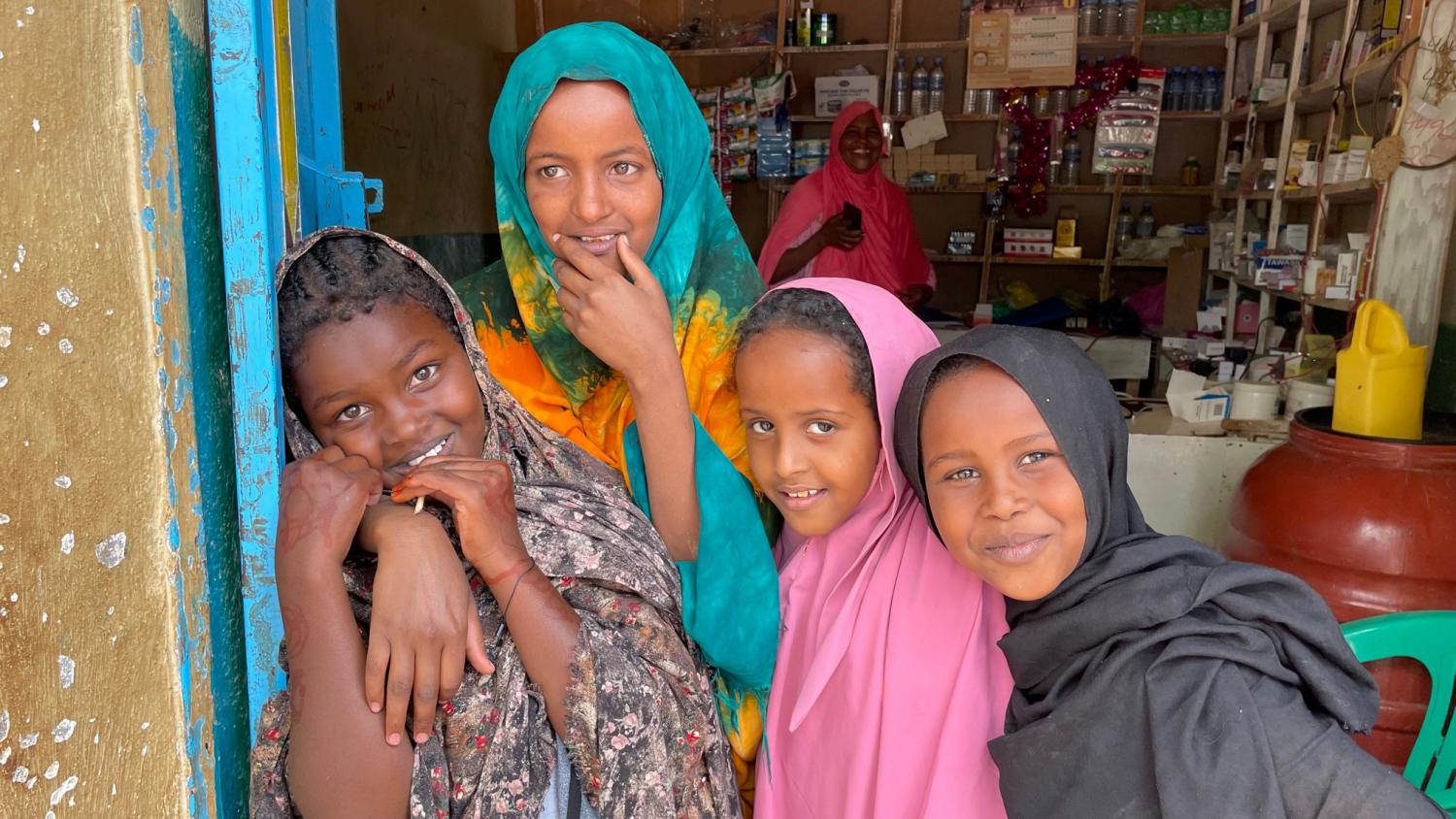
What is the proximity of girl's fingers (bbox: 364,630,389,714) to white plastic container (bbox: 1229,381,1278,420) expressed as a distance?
2.97 m

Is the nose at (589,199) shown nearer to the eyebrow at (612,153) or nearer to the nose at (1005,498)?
the eyebrow at (612,153)

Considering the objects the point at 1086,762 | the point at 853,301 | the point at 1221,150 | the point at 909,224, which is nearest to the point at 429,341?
the point at 853,301

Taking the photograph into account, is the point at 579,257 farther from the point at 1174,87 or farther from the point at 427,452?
the point at 1174,87

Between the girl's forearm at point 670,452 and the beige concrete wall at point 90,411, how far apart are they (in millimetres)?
558

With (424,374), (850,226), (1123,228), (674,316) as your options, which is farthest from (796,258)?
(424,374)

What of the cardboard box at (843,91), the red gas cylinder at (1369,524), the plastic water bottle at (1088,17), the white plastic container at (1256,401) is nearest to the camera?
the red gas cylinder at (1369,524)

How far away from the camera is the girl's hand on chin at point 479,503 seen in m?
1.02

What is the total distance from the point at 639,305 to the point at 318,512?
512 millimetres

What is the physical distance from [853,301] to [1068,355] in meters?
0.33

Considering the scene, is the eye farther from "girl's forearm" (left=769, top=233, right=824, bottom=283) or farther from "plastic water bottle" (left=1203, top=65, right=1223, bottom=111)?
"plastic water bottle" (left=1203, top=65, right=1223, bottom=111)

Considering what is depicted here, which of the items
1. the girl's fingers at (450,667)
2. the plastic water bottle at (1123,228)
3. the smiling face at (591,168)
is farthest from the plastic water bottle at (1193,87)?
the girl's fingers at (450,667)

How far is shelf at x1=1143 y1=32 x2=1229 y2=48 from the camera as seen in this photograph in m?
6.04

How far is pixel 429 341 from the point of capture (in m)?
1.17

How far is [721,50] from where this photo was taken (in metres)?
6.88
